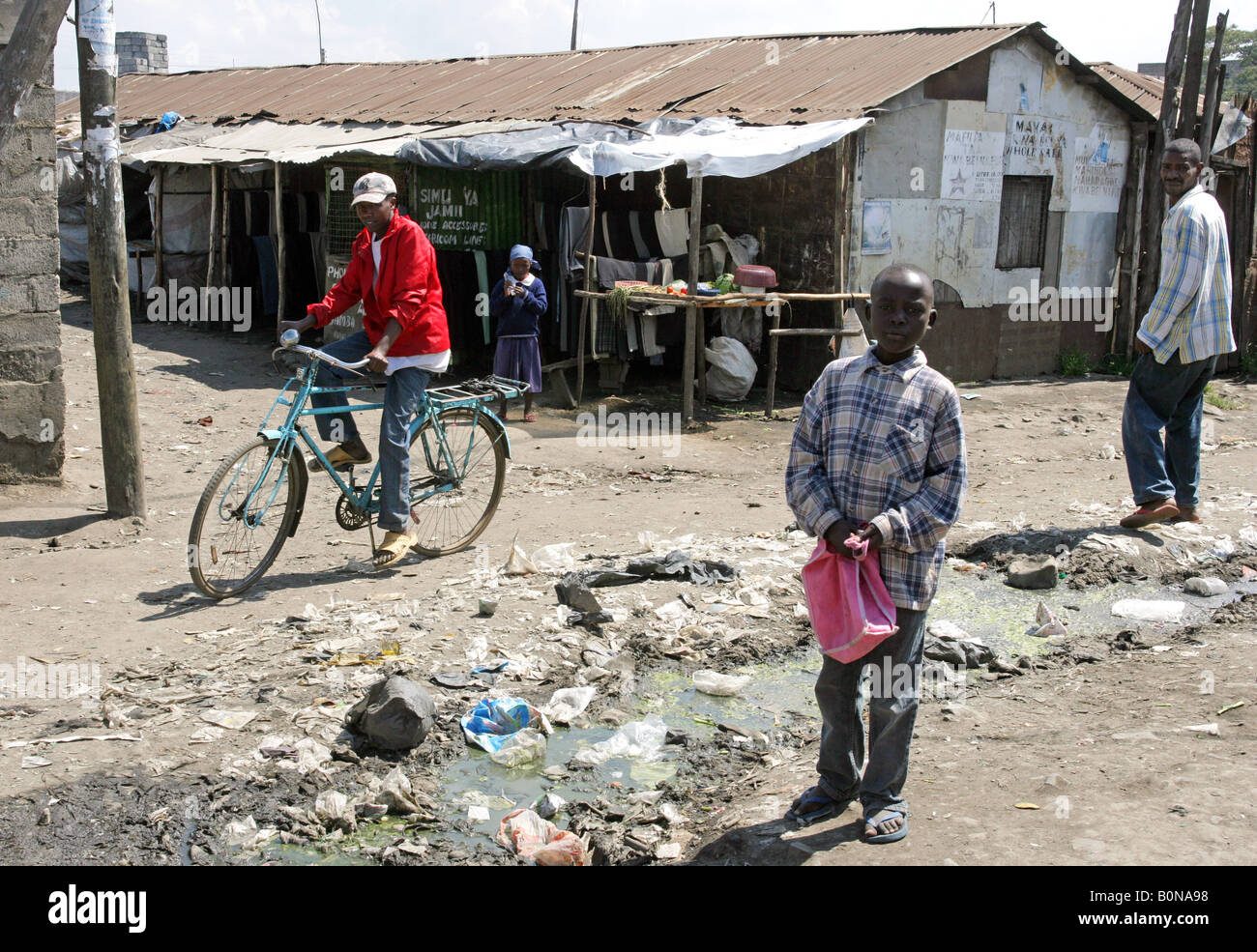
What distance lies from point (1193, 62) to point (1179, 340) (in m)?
8.96

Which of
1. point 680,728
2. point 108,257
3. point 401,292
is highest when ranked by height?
point 108,257

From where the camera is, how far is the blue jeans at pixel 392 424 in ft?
18.8

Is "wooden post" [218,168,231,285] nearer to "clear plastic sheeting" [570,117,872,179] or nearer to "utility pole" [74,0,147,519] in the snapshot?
"clear plastic sheeting" [570,117,872,179]

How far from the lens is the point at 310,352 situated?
212 inches

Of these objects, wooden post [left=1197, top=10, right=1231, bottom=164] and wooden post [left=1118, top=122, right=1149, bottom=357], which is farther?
wooden post [left=1118, top=122, right=1149, bottom=357]

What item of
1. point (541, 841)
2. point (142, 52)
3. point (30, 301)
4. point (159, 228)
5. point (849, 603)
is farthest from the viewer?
point (142, 52)

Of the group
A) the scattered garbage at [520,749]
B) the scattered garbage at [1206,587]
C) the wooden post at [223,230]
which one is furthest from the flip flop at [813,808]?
the wooden post at [223,230]

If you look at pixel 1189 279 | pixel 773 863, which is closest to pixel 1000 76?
pixel 1189 279

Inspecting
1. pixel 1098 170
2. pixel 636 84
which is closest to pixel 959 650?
pixel 636 84

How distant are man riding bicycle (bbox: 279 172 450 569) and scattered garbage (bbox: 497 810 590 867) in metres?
2.52

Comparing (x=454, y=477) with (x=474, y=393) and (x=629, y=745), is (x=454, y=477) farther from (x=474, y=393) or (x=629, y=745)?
(x=629, y=745)

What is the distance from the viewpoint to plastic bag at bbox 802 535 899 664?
305 cm

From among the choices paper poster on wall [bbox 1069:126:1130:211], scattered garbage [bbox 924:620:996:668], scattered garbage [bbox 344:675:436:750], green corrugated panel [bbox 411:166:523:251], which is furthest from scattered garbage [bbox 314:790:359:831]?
paper poster on wall [bbox 1069:126:1130:211]

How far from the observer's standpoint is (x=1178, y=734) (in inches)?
159
